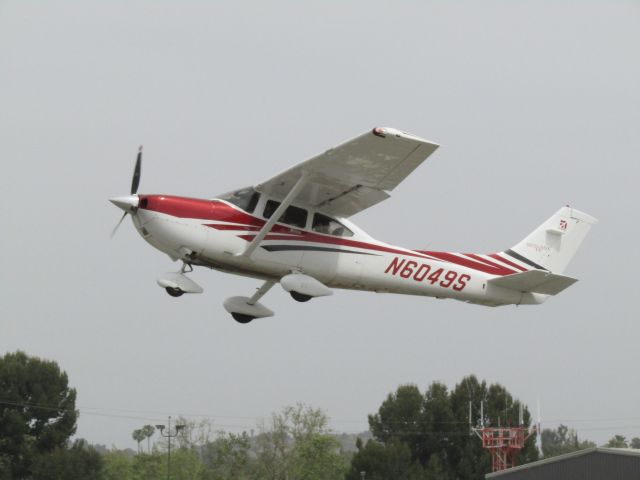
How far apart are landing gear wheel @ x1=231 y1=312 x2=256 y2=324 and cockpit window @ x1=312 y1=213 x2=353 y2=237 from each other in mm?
2217

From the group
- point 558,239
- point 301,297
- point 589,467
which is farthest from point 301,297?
point 589,467

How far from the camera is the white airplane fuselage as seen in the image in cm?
1638

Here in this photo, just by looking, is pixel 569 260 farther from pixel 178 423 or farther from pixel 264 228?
pixel 178 423

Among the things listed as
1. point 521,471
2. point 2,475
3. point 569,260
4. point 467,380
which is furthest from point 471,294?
point 467,380

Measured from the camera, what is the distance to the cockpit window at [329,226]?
17469 mm

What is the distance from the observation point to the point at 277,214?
16516mm

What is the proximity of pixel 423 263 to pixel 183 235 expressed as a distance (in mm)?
4583

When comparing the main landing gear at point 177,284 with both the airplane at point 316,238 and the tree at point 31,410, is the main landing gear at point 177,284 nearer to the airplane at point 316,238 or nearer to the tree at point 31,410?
the airplane at point 316,238

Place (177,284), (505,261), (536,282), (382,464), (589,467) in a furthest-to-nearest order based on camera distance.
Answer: (382,464), (589,467), (505,261), (536,282), (177,284)

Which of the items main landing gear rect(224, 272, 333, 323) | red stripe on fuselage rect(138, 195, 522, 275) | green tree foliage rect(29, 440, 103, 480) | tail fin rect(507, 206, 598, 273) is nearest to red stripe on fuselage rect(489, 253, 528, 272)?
tail fin rect(507, 206, 598, 273)

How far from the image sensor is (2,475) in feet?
174

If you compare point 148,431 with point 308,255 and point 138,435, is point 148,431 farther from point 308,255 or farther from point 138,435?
point 308,255

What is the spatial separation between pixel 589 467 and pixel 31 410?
32788 millimetres

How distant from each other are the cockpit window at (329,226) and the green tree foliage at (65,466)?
1568 inches
